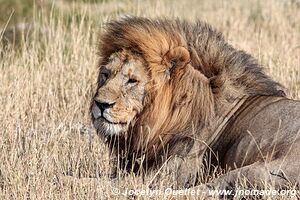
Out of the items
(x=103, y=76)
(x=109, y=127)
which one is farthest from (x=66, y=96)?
(x=109, y=127)

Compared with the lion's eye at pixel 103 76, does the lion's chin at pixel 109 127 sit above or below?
below

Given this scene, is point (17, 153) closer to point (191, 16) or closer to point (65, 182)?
point (65, 182)

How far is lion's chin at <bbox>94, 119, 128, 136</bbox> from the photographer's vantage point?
16.9 feet

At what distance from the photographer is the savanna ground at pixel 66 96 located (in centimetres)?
483

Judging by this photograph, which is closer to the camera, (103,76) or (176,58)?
(176,58)

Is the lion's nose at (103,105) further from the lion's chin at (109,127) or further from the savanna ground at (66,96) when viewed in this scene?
the savanna ground at (66,96)

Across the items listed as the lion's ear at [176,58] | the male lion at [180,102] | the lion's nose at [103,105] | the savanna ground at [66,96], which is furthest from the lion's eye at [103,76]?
the savanna ground at [66,96]

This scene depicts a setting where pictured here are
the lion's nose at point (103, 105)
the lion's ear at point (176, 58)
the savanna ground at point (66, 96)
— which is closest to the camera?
the savanna ground at point (66, 96)

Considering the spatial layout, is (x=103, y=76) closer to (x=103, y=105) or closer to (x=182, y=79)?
(x=103, y=105)

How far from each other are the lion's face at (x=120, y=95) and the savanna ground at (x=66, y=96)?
30 cm

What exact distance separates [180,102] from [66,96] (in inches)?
90.8

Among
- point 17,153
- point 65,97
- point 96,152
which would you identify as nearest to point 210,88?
point 96,152

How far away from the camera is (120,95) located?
513 cm

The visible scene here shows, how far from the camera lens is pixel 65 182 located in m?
4.84
